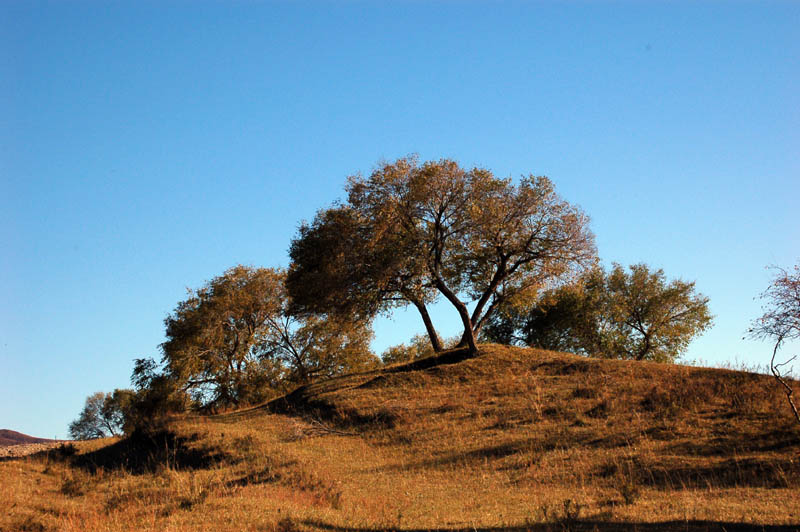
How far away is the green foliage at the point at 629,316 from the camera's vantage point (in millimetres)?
48250

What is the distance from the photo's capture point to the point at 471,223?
3181cm

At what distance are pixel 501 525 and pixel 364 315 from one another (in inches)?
947

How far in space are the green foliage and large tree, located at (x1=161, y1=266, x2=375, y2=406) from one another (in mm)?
16101

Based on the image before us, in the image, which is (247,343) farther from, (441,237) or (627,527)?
(627,527)

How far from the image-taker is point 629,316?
49156 millimetres

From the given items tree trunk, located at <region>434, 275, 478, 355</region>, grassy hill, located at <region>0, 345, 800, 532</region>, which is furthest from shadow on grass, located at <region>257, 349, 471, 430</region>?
tree trunk, located at <region>434, 275, 478, 355</region>

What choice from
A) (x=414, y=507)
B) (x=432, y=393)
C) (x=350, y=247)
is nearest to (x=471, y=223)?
(x=350, y=247)

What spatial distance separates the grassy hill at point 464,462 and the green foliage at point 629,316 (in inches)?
860

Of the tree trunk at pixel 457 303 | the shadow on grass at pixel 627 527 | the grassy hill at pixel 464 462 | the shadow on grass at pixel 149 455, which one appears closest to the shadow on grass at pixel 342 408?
the grassy hill at pixel 464 462

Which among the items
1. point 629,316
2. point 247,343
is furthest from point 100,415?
point 629,316

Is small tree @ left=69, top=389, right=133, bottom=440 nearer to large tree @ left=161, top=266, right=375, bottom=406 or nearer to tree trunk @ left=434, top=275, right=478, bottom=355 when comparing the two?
large tree @ left=161, top=266, right=375, bottom=406

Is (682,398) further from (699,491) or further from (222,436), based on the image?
(222,436)

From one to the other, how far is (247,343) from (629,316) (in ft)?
104

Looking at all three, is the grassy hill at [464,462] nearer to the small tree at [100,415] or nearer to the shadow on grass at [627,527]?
the shadow on grass at [627,527]
